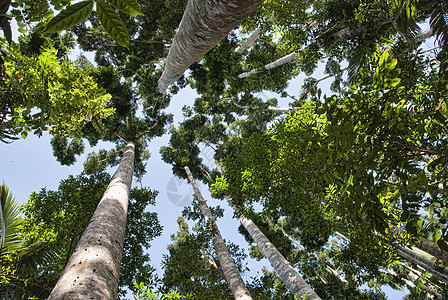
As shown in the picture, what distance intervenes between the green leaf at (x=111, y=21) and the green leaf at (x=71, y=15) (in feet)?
0.12

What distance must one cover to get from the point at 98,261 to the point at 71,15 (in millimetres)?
2406

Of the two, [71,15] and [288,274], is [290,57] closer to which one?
[288,274]

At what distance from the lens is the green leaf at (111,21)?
0.71 metres

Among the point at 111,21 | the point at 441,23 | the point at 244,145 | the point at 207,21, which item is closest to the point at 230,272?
the point at 244,145

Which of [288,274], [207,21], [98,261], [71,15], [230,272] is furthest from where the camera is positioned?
[230,272]

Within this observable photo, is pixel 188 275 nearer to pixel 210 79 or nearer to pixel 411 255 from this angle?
pixel 411 255

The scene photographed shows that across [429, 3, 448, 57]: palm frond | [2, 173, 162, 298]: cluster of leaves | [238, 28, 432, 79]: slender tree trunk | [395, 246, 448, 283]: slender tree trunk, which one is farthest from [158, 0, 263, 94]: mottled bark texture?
[238, 28, 432, 79]: slender tree trunk

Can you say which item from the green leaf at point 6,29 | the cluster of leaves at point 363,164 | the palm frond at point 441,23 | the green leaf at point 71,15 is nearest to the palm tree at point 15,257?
the green leaf at point 6,29

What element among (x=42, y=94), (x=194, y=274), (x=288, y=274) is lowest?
(x=288, y=274)

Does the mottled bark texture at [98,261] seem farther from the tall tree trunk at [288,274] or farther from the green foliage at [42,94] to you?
the tall tree trunk at [288,274]

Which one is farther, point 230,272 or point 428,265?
point 230,272

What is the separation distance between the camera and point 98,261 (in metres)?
2.30

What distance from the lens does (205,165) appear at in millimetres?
18047

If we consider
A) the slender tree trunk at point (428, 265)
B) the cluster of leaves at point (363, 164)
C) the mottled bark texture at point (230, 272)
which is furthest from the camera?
the mottled bark texture at point (230, 272)
